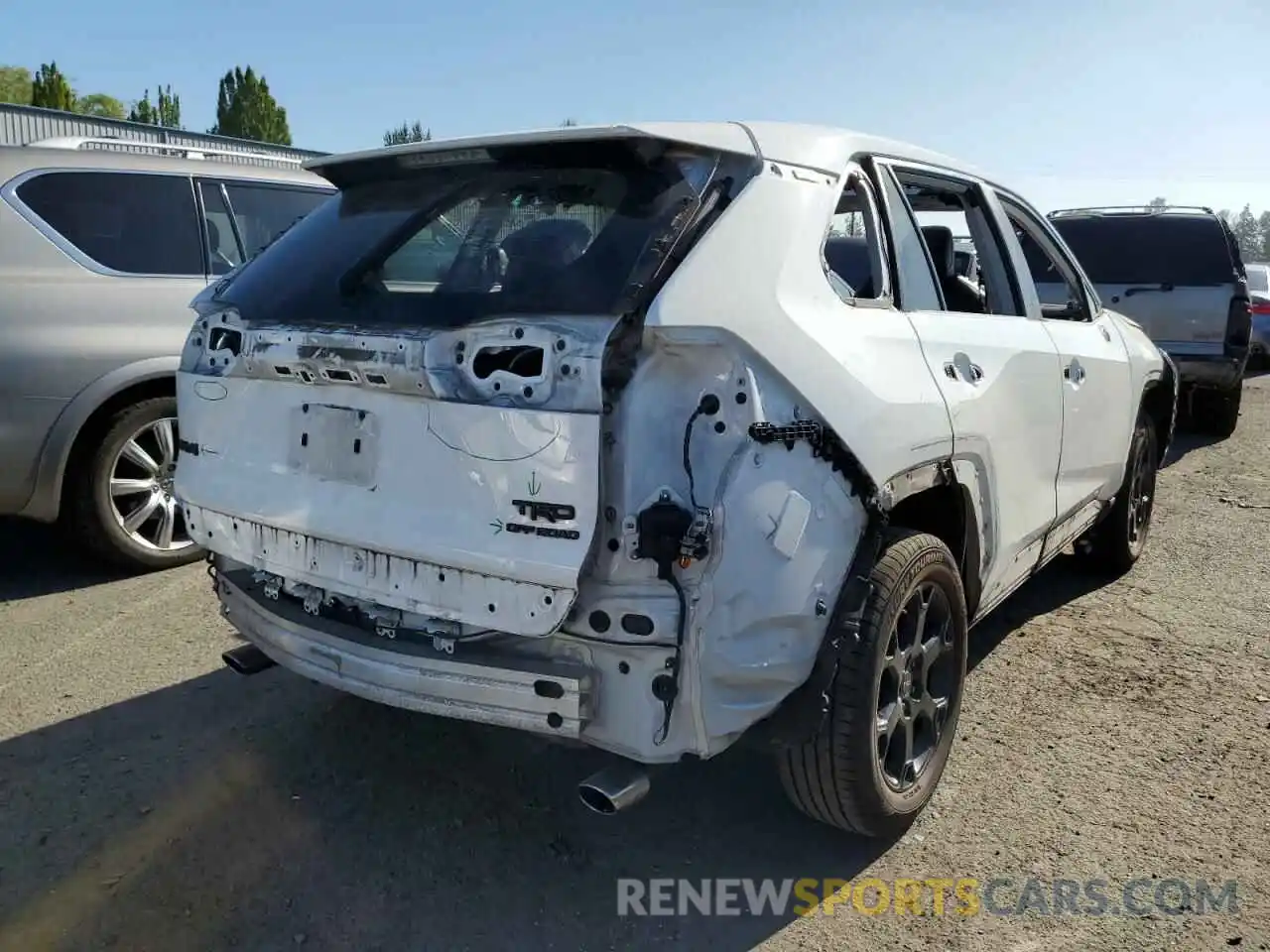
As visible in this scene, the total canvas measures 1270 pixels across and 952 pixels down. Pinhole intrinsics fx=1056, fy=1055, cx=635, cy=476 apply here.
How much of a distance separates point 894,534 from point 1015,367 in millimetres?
1008

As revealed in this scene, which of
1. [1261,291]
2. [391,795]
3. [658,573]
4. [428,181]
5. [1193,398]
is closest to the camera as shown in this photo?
[658,573]

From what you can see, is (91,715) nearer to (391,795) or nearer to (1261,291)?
(391,795)

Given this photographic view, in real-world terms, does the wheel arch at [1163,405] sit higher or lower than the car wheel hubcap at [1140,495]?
higher

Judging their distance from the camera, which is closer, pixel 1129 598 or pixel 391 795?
pixel 391 795

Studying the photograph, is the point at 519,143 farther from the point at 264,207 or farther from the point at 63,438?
the point at 264,207

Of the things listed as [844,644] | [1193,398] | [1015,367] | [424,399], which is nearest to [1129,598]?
[1015,367]

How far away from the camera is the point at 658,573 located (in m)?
2.29

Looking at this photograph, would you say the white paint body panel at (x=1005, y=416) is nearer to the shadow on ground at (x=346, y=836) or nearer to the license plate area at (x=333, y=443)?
the shadow on ground at (x=346, y=836)

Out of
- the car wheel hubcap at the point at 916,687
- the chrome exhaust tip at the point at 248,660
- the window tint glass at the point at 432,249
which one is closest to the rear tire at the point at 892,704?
the car wheel hubcap at the point at 916,687

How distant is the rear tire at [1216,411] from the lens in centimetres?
955

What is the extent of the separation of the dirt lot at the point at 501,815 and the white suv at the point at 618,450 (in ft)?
1.11

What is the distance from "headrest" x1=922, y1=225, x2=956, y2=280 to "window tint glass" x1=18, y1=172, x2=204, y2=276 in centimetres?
365

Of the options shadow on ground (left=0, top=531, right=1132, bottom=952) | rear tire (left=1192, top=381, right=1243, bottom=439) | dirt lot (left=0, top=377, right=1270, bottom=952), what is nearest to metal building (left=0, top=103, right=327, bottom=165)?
rear tire (left=1192, top=381, right=1243, bottom=439)

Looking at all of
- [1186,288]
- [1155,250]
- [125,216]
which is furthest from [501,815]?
[1155,250]
